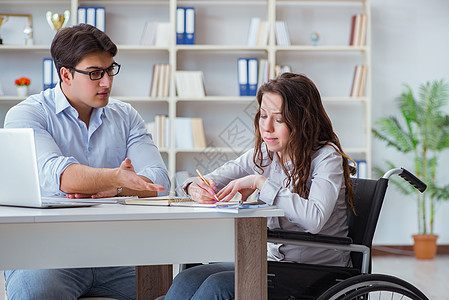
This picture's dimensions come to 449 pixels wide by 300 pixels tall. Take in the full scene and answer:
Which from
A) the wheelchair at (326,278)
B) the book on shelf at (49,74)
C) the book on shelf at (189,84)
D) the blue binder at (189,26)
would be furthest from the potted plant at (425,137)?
the wheelchair at (326,278)

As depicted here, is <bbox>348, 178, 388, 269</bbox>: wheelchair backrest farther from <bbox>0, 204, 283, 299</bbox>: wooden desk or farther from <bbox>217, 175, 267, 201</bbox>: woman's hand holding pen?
<bbox>0, 204, 283, 299</bbox>: wooden desk

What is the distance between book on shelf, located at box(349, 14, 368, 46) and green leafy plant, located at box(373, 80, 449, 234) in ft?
1.83

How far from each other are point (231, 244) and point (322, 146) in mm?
597

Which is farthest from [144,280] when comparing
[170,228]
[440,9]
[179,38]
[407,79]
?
[440,9]

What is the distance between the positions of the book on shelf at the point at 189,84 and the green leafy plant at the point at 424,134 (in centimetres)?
146

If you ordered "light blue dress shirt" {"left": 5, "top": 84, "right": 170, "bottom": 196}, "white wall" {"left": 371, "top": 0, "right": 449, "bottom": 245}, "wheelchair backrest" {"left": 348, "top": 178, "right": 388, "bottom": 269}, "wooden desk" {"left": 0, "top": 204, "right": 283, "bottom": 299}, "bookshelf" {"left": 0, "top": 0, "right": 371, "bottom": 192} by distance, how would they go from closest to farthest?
"wooden desk" {"left": 0, "top": 204, "right": 283, "bottom": 299} → "wheelchair backrest" {"left": 348, "top": 178, "right": 388, "bottom": 269} → "light blue dress shirt" {"left": 5, "top": 84, "right": 170, "bottom": 196} → "bookshelf" {"left": 0, "top": 0, "right": 371, "bottom": 192} → "white wall" {"left": 371, "top": 0, "right": 449, "bottom": 245}

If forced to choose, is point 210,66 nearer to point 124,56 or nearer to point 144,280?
point 124,56

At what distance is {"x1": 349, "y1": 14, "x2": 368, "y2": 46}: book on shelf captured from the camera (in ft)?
15.3

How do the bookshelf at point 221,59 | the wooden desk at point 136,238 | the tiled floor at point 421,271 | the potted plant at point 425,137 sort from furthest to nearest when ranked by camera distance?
the bookshelf at point 221,59 → the potted plant at point 425,137 → the tiled floor at point 421,271 → the wooden desk at point 136,238

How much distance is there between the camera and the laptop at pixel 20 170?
1315 millimetres

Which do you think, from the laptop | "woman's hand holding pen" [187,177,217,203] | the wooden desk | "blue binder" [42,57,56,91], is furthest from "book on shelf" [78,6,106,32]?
the wooden desk

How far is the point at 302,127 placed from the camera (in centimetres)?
178

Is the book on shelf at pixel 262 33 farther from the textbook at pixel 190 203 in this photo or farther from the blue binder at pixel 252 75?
the textbook at pixel 190 203

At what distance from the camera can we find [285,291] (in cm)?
156
